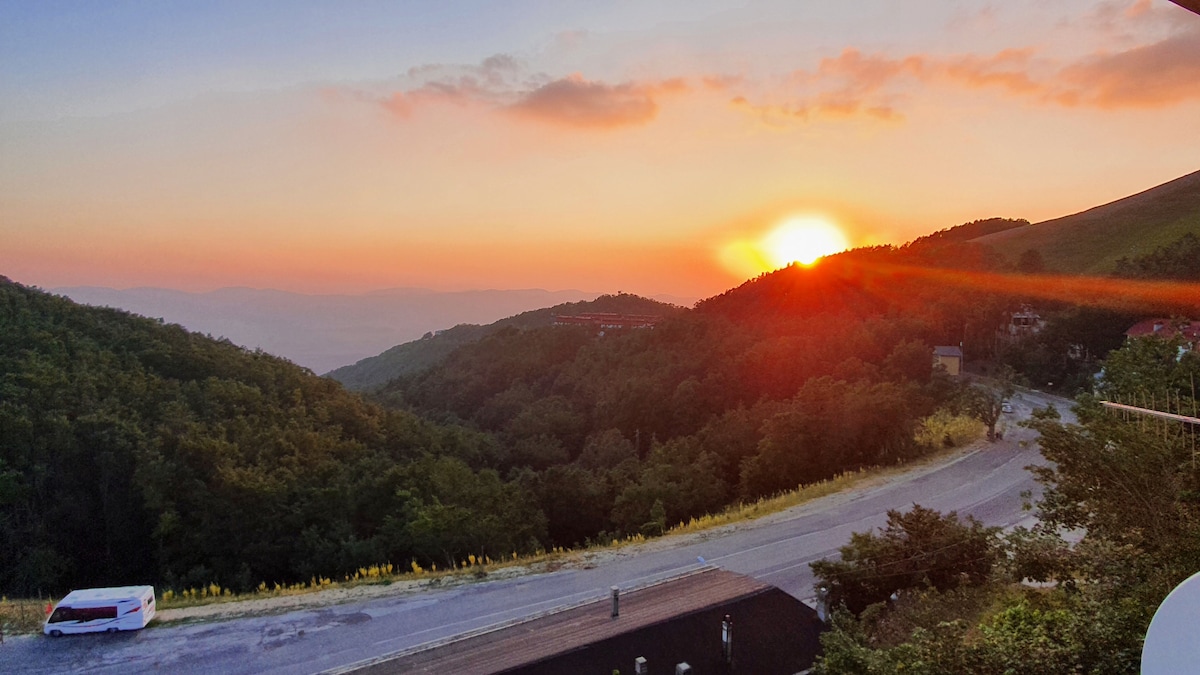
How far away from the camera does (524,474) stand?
2612 centimetres

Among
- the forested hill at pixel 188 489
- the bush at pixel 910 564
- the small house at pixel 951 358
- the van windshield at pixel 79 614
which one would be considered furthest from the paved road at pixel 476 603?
the small house at pixel 951 358

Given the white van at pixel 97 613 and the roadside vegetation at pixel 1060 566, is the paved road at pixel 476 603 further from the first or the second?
the roadside vegetation at pixel 1060 566

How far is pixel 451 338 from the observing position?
261 ft

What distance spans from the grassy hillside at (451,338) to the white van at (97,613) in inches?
2427

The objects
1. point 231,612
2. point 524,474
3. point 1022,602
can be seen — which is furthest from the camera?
point 524,474

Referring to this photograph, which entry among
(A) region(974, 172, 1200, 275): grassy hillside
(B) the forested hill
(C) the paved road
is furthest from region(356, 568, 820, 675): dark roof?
(A) region(974, 172, 1200, 275): grassy hillside

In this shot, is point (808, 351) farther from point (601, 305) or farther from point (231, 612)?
point (601, 305)

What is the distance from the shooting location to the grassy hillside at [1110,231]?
4816 cm

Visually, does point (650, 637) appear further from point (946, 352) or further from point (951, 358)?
point (946, 352)

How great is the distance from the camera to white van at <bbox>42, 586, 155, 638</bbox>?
32.8 ft

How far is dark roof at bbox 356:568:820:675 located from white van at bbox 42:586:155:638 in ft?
18.5

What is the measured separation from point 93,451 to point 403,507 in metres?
10.3

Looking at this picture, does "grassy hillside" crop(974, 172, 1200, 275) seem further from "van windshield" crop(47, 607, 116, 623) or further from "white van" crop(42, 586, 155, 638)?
"van windshield" crop(47, 607, 116, 623)

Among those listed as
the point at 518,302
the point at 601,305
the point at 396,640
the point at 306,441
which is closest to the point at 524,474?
the point at 306,441
